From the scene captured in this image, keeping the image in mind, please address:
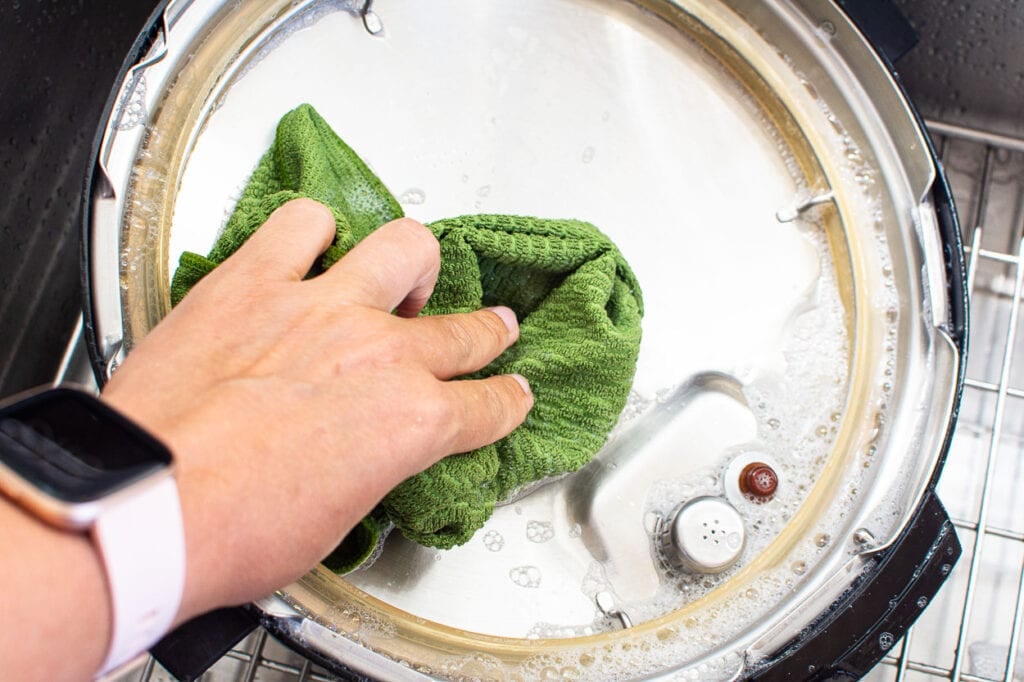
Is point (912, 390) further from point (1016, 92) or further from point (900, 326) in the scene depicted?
point (1016, 92)

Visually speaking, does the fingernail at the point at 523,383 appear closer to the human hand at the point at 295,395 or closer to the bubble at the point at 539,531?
the human hand at the point at 295,395

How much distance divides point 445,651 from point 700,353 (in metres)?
0.33

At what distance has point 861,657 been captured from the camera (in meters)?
0.58

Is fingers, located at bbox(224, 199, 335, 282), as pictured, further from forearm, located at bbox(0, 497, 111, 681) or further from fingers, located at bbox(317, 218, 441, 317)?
forearm, located at bbox(0, 497, 111, 681)

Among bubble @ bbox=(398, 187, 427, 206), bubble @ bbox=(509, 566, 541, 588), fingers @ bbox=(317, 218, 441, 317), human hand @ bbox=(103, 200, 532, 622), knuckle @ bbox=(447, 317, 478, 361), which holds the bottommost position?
bubble @ bbox=(509, 566, 541, 588)

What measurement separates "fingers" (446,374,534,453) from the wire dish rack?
0.33 m

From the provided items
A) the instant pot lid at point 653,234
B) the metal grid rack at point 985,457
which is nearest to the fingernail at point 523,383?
the instant pot lid at point 653,234

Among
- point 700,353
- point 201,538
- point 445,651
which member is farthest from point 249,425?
point 700,353


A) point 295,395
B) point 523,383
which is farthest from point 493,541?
point 295,395

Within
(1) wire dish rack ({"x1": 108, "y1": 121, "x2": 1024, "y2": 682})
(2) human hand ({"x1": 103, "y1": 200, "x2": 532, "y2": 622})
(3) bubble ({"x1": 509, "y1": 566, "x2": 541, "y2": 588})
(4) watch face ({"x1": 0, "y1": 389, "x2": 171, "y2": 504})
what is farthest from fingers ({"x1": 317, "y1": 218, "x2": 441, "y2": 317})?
(1) wire dish rack ({"x1": 108, "y1": 121, "x2": 1024, "y2": 682})

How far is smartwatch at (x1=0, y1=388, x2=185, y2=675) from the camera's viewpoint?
1.11 ft

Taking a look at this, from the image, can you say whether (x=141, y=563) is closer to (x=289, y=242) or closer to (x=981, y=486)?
(x=289, y=242)

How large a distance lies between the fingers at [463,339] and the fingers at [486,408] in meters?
0.01

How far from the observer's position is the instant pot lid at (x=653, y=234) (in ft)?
1.98
